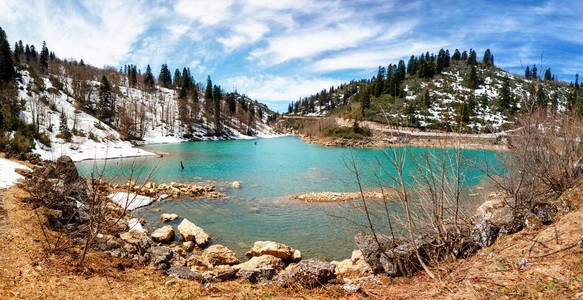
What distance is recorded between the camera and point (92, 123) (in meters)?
53.7

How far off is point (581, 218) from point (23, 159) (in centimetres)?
3134

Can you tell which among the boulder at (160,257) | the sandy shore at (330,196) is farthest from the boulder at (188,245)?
the sandy shore at (330,196)

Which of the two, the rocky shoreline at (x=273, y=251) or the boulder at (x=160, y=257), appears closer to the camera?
the rocky shoreline at (x=273, y=251)

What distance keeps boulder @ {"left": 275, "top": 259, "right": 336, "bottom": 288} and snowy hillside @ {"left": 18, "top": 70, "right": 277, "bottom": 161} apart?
5297 mm

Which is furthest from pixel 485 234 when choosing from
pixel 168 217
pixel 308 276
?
pixel 168 217

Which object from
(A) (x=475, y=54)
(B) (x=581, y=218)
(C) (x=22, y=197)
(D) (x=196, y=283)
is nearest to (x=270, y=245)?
(D) (x=196, y=283)

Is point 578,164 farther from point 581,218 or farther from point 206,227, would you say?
point 206,227

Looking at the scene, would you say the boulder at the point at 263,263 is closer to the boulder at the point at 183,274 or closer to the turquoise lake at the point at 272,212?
the turquoise lake at the point at 272,212

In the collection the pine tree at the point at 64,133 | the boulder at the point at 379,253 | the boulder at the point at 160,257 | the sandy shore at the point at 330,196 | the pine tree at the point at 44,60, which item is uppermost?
the pine tree at the point at 44,60

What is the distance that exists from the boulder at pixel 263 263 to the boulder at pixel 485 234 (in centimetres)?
619

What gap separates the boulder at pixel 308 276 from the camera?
673cm

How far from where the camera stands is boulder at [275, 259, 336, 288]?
6.73m

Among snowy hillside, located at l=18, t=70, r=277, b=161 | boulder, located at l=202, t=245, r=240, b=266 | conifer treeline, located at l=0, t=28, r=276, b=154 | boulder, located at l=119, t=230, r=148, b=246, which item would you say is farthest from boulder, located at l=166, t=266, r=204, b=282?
conifer treeline, located at l=0, t=28, r=276, b=154

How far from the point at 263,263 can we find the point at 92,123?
61752mm
